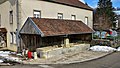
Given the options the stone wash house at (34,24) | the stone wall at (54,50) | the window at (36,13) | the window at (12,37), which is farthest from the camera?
the window at (12,37)

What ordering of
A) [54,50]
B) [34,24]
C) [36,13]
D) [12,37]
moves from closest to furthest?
[54,50]
[34,24]
[36,13]
[12,37]

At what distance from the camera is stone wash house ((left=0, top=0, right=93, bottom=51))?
18797mm

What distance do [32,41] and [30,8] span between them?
381 centimetres

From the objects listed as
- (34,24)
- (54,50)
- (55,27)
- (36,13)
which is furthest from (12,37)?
(54,50)

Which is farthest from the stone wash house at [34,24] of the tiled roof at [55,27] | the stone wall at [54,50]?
the stone wall at [54,50]

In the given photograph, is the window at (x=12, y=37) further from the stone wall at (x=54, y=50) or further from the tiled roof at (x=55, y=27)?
the stone wall at (x=54, y=50)

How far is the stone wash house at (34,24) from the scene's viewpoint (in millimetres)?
18797

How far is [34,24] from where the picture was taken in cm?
1806

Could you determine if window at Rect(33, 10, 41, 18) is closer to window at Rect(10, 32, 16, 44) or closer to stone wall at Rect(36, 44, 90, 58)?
window at Rect(10, 32, 16, 44)

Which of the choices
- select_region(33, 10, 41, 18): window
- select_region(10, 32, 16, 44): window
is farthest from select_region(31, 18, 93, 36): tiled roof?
select_region(10, 32, 16, 44): window

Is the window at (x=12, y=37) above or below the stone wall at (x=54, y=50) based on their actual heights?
above

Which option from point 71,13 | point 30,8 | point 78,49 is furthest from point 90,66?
point 71,13

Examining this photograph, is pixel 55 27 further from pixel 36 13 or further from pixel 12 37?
pixel 12 37

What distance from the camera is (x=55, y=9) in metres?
24.0
